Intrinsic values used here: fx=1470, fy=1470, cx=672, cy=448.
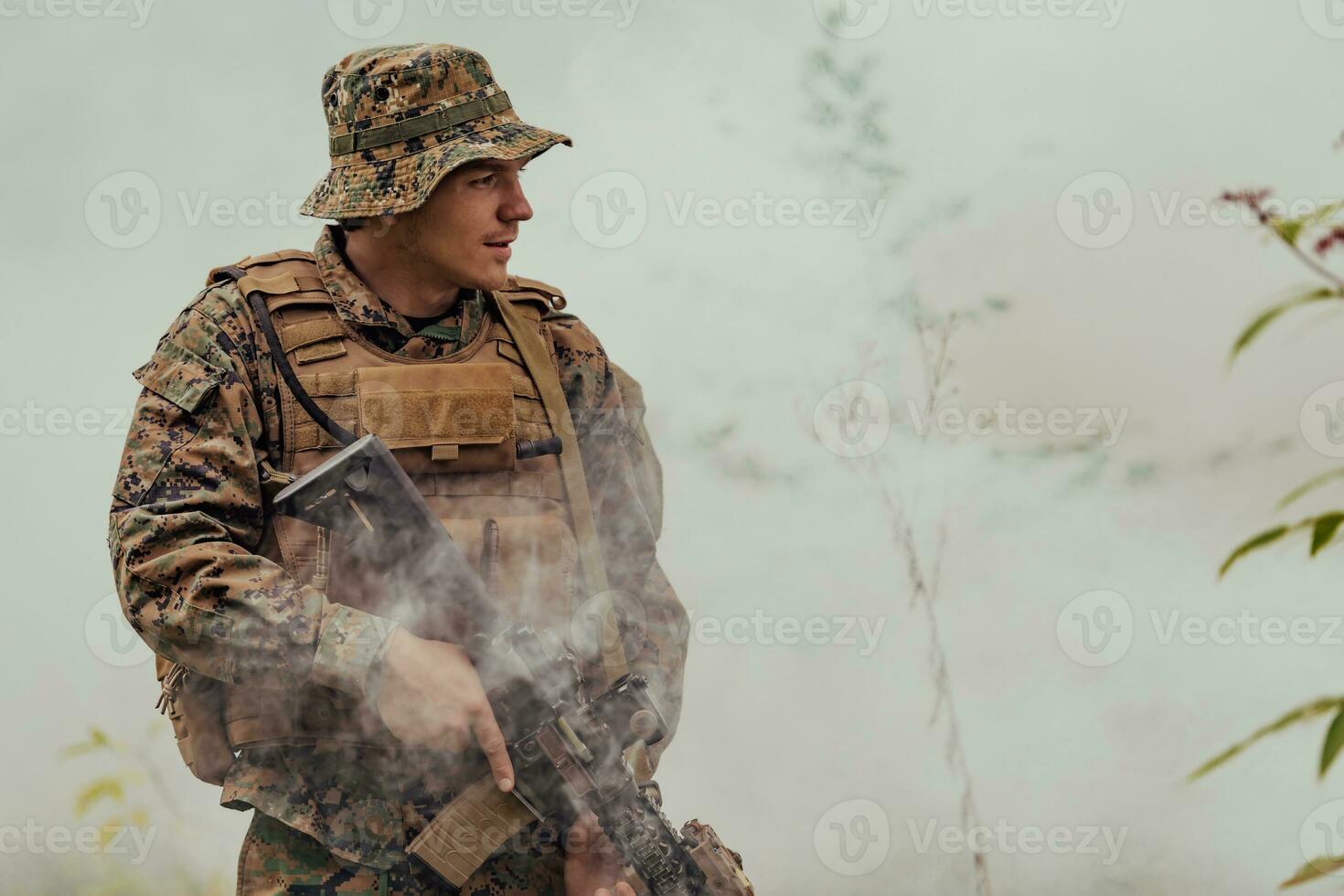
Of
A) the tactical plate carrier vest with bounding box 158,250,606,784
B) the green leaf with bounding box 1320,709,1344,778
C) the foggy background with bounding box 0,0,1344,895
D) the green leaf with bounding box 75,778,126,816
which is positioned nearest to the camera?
the green leaf with bounding box 1320,709,1344,778

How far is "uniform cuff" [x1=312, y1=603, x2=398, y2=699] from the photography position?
211 cm

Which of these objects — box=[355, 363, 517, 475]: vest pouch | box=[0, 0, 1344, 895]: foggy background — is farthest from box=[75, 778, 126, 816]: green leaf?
box=[355, 363, 517, 475]: vest pouch

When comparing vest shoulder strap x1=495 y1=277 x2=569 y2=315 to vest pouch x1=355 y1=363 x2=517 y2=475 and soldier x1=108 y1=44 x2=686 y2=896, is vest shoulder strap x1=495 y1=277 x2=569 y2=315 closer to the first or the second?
soldier x1=108 y1=44 x2=686 y2=896

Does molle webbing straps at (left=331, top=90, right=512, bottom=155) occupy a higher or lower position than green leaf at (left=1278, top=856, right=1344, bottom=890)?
higher

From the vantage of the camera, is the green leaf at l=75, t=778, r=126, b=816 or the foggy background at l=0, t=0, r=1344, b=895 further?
the green leaf at l=75, t=778, r=126, b=816

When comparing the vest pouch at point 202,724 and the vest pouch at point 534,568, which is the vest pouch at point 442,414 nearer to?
the vest pouch at point 534,568

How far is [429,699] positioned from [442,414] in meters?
0.49

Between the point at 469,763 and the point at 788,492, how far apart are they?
1946 millimetres

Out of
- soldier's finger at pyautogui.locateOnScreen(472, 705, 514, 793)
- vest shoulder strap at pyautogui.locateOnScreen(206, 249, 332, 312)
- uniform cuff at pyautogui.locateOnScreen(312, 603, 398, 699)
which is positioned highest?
vest shoulder strap at pyautogui.locateOnScreen(206, 249, 332, 312)

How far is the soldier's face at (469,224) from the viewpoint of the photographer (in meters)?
2.39

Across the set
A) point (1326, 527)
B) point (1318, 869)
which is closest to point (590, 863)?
point (1318, 869)

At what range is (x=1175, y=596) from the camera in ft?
13.4

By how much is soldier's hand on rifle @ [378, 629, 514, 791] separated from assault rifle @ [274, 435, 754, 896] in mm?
59

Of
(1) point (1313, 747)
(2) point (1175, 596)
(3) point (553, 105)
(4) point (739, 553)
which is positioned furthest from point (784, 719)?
(3) point (553, 105)
